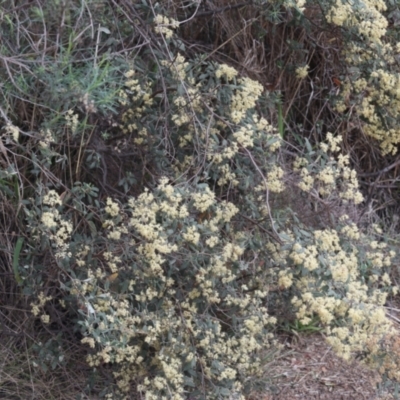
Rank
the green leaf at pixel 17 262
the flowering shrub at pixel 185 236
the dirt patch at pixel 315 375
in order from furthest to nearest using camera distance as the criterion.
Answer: the dirt patch at pixel 315 375
the green leaf at pixel 17 262
the flowering shrub at pixel 185 236

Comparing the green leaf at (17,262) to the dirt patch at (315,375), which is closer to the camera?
the green leaf at (17,262)

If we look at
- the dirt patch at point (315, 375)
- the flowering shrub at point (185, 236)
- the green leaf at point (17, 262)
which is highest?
the flowering shrub at point (185, 236)

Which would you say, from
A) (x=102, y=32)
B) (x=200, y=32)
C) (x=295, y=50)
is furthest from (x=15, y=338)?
(x=295, y=50)

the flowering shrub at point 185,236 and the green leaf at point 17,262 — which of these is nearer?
the flowering shrub at point 185,236

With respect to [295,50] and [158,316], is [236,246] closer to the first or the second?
[158,316]

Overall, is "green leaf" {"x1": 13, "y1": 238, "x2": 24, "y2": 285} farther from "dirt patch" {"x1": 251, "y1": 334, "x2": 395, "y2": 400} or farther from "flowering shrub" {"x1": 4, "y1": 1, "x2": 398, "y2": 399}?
"dirt patch" {"x1": 251, "y1": 334, "x2": 395, "y2": 400}

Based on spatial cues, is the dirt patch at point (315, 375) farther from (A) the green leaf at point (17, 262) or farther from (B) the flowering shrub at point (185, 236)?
(A) the green leaf at point (17, 262)

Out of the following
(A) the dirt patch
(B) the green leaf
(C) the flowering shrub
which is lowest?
(A) the dirt patch

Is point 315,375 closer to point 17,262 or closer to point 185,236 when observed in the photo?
point 185,236

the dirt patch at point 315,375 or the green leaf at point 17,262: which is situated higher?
the green leaf at point 17,262

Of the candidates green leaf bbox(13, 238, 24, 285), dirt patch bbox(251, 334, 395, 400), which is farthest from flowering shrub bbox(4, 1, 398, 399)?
dirt patch bbox(251, 334, 395, 400)

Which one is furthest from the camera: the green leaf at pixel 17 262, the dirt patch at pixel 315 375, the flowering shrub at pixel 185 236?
the dirt patch at pixel 315 375

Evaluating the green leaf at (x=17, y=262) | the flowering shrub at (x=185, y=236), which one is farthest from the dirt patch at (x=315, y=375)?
the green leaf at (x=17, y=262)

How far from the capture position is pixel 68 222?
268 centimetres
